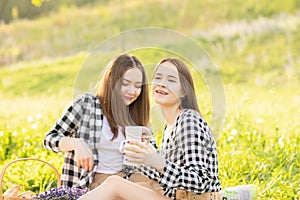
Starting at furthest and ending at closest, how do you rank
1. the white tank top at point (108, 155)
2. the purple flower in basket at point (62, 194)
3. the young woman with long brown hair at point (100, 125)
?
the white tank top at point (108, 155) → the young woman with long brown hair at point (100, 125) → the purple flower in basket at point (62, 194)

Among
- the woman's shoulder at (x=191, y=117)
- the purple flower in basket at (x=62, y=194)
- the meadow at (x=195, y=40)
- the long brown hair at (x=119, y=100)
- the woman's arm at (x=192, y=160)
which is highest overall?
the meadow at (x=195, y=40)

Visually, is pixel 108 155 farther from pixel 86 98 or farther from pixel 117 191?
pixel 117 191

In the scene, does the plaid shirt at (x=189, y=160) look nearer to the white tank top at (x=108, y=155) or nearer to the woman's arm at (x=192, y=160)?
the woman's arm at (x=192, y=160)

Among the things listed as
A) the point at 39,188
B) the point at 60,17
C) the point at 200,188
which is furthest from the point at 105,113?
the point at 60,17

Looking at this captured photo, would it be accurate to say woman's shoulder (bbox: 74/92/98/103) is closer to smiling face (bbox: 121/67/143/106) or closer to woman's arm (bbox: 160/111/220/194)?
smiling face (bbox: 121/67/143/106)

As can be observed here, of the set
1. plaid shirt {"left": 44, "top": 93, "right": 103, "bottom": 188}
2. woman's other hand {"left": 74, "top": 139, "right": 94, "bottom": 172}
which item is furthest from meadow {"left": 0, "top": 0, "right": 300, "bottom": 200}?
woman's other hand {"left": 74, "top": 139, "right": 94, "bottom": 172}

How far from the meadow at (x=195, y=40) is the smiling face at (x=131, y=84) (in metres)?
1.57

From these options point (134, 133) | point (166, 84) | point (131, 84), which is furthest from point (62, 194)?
point (166, 84)

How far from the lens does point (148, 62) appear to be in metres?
3.03

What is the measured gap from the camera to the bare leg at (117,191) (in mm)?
2824

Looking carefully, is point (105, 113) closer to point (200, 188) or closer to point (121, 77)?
point (121, 77)

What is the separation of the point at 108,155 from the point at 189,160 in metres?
0.61

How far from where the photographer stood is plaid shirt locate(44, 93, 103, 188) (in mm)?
3252

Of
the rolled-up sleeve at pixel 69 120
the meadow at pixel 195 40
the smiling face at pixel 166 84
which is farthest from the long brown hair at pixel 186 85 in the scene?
the meadow at pixel 195 40
